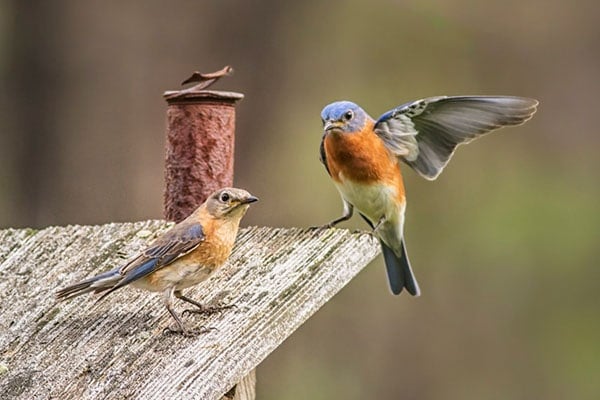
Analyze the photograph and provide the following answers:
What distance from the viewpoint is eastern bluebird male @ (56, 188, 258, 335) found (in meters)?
4.16

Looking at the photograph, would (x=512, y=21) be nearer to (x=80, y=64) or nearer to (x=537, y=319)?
(x=537, y=319)

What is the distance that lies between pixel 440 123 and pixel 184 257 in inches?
73.0

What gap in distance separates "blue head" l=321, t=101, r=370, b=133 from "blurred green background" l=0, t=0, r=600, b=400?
2.64 meters

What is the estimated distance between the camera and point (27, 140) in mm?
9031

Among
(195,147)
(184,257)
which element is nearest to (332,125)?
(195,147)

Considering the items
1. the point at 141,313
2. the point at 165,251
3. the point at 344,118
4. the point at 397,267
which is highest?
the point at 344,118

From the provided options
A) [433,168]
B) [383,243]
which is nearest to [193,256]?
[433,168]

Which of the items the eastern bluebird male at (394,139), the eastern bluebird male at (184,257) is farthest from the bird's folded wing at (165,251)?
the eastern bluebird male at (394,139)

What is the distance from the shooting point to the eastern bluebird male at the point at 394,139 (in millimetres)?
5555

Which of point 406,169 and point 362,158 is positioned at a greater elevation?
point 362,158

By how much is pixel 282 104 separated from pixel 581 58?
2.72m

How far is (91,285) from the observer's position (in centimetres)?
416

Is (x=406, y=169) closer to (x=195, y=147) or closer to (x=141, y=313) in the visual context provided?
(x=195, y=147)

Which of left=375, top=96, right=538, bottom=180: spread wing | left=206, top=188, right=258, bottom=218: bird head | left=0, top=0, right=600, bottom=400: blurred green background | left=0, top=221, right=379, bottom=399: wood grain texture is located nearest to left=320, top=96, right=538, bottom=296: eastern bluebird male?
left=375, top=96, right=538, bottom=180: spread wing
